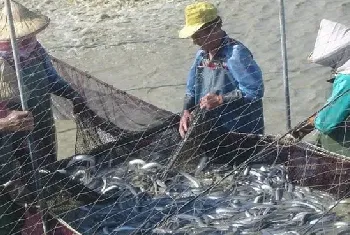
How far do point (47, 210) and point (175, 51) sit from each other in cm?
620

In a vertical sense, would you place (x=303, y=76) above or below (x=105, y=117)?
below

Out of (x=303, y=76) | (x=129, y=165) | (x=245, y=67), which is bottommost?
(x=303, y=76)

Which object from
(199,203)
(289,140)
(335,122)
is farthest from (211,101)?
(335,122)

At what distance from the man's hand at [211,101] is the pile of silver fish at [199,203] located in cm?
56

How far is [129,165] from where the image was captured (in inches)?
278

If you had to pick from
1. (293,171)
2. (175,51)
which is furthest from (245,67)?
(175,51)

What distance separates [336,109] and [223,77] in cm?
108

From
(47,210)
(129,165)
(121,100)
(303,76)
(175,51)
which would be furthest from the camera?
(175,51)

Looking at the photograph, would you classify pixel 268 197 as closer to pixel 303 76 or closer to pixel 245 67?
pixel 245 67

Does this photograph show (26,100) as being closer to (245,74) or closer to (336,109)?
(245,74)

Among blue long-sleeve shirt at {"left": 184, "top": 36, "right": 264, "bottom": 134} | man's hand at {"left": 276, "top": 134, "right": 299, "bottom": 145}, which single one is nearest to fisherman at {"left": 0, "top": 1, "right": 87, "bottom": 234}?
blue long-sleeve shirt at {"left": 184, "top": 36, "right": 264, "bottom": 134}

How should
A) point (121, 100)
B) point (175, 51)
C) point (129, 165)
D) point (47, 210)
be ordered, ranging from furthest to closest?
point (175, 51) → point (121, 100) → point (129, 165) → point (47, 210)

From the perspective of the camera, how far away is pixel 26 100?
583 cm

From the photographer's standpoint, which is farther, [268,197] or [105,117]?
[105,117]
